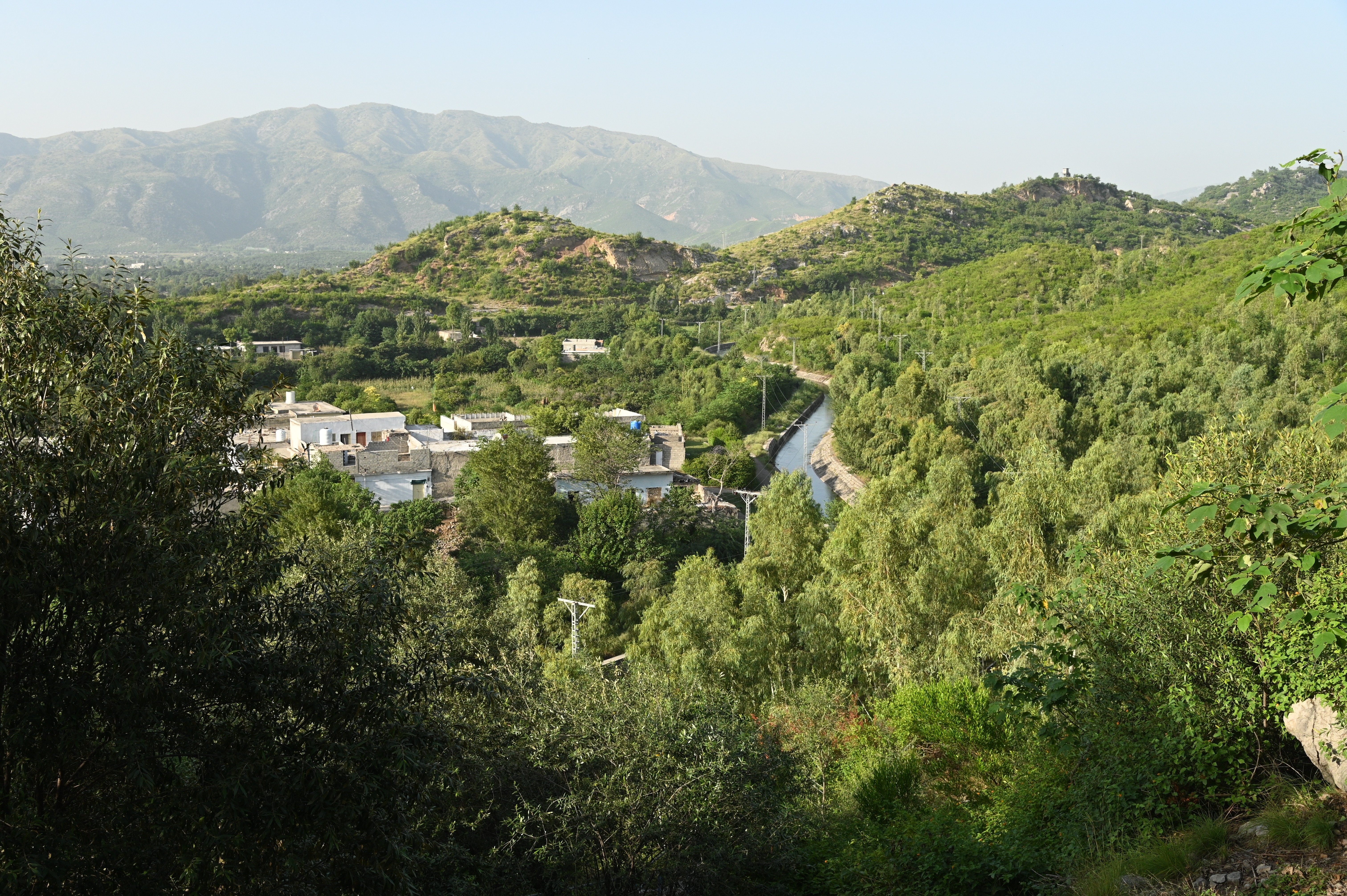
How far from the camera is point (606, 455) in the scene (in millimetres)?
27438

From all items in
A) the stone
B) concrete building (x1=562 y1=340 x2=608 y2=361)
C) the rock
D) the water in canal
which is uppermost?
concrete building (x1=562 y1=340 x2=608 y2=361)

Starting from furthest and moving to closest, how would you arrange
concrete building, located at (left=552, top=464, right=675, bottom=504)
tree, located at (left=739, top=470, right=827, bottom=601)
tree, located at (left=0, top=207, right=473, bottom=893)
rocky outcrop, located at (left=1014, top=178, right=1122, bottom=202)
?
rocky outcrop, located at (left=1014, top=178, right=1122, bottom=202)
concrete building, located at (left=552, top=464, right=675, bottom=504)
tree, located at (left=739, top=470, right=827, bottom=601)
tree, located at (left=0, top=207, right=473, bottom=893)

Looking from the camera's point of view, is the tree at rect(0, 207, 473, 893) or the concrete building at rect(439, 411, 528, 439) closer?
the tree at rect(0, 207, 473, 893)

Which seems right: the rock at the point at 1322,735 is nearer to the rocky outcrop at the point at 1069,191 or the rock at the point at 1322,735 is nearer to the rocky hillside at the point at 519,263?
the rocky hillside at the point at 519,263

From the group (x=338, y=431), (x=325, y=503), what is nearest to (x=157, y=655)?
(x=325, y=503)

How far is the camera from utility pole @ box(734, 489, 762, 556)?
1953cm

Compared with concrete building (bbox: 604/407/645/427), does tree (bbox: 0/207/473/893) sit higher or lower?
higher

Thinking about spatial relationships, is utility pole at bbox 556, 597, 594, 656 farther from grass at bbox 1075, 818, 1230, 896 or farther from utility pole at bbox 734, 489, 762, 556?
grass at bbox 1075, 818, 1230, 896

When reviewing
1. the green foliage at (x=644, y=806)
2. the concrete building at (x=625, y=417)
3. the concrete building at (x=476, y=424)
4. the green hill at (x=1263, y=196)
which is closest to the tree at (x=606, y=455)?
the concrete building at (x=625, y=417)

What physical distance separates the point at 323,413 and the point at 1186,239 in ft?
230

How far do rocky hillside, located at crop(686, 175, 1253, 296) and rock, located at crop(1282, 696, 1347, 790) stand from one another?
74.2 metres

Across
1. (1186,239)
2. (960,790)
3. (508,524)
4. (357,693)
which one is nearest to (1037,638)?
(960,790)

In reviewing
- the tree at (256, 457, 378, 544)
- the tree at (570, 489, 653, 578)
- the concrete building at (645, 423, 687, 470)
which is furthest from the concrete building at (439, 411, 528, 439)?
the tree at (570, 489, 653, 578)

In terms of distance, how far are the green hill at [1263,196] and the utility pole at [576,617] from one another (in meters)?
78.3
